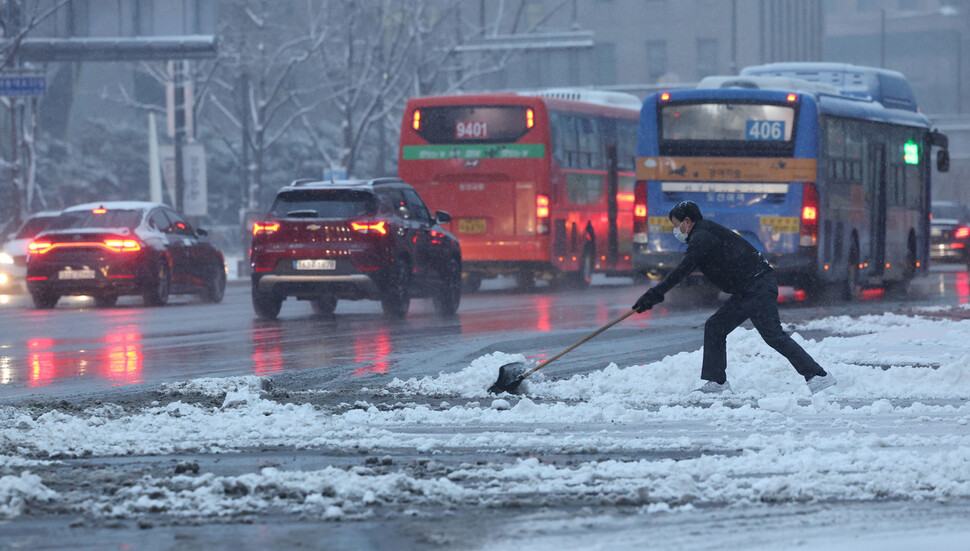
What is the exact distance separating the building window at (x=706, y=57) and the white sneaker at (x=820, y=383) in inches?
2722

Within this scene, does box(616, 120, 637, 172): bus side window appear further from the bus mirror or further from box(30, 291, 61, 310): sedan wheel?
box(30, 291, 61, 310): sedan wheel

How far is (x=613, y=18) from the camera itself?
270ft

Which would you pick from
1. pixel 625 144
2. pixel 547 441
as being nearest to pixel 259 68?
pixel 625 144

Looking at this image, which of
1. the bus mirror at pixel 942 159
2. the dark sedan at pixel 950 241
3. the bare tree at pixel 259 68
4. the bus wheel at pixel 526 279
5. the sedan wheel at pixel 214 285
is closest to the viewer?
the sedan wheel at pixel 214 285

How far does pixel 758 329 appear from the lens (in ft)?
35.1

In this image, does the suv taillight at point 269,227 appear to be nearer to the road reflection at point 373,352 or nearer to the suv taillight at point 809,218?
the road reflection at point 373,352

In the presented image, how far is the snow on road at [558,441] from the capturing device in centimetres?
661

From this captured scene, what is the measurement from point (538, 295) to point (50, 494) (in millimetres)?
20409

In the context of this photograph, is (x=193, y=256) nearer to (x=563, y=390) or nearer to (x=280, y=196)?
(x=280, y=196)

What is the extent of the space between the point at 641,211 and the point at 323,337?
777 cm

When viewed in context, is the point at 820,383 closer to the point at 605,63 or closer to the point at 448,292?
the point at 448,292

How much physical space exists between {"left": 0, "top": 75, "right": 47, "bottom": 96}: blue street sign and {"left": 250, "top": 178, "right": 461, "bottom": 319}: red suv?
37.9 ft

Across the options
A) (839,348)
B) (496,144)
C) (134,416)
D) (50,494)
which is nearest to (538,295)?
(496,144)

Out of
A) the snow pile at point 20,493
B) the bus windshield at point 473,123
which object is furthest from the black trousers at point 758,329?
the bus windshield at point 473,123
